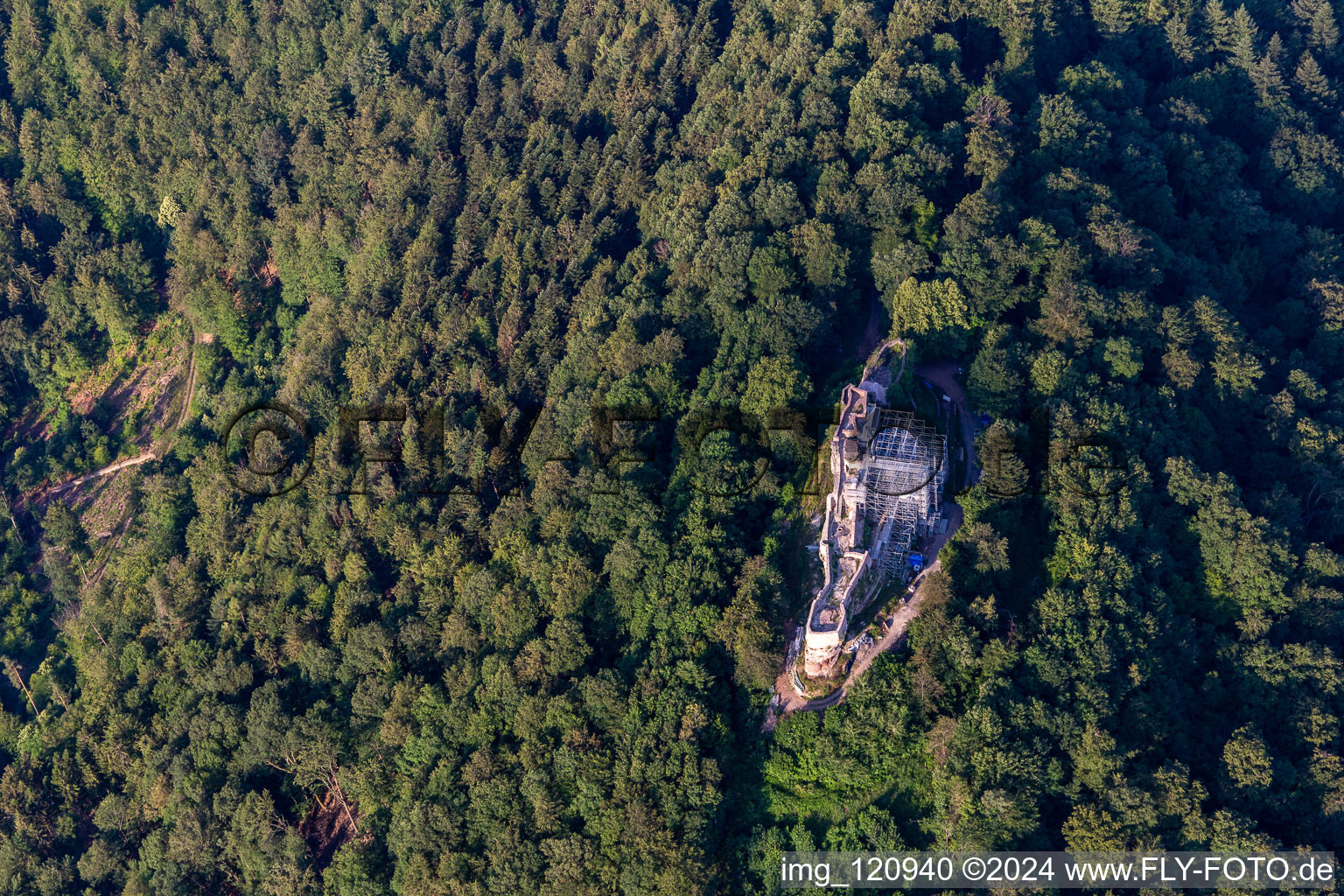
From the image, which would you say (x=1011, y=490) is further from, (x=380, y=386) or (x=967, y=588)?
(x=380, y=386)

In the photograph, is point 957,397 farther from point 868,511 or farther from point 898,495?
point 868,511

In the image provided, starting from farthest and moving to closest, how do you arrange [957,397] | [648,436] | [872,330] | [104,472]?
[104,472] < [872,330] < [648,436] < [957,397]

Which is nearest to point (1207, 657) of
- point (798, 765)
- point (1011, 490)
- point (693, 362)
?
point (1011, 490)

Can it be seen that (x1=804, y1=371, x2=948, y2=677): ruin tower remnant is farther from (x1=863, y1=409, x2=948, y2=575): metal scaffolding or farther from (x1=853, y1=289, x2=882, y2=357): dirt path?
(x1=853, y1=289, x2=882, y2=357): dirt path

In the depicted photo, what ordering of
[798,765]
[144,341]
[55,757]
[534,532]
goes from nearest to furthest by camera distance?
[798,765], [534,532], [55,757], [144,341]

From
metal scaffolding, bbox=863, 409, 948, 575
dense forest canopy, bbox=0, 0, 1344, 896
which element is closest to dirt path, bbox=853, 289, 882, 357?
dense forest canopy, bbox=0, 0, 1344, 896

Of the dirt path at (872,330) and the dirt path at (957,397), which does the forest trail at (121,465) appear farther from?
the dirt path at (957,397)

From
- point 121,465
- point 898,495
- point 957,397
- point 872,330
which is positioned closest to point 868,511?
point 898,495
